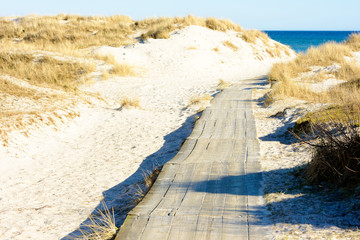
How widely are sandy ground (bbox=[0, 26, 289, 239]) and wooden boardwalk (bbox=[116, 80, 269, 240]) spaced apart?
0.71m

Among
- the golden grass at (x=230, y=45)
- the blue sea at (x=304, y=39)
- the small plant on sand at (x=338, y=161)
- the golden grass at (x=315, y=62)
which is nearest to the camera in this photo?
the small plant on sand at (x=338, y=161)

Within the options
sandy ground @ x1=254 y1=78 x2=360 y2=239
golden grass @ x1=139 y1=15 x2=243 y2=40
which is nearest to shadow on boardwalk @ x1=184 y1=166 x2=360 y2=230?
sandy ground @ x1=254 y1=78 x2=360 y2=239

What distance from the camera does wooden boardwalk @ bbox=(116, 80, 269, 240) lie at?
3.13 m

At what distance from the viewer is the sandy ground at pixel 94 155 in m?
4.56

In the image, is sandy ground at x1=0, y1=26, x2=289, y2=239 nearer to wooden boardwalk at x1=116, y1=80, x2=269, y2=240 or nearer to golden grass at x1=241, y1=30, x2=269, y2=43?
wooden boardwalk at x1=116, y1=80, x2=269, y2=240

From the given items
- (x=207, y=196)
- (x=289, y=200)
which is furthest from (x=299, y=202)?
(x=207, y=196)

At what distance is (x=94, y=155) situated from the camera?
7.07 meters

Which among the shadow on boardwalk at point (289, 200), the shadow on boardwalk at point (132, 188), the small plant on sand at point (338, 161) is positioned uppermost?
the small plant on sand at point (338, 161)

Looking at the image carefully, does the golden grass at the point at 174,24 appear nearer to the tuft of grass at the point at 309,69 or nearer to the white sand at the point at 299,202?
the tuft of grass at the point at 309,69

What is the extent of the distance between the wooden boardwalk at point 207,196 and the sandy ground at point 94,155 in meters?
0.71

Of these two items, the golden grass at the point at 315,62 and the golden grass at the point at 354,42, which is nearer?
the golden grass at the point at 315,62

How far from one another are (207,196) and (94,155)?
3861 mm

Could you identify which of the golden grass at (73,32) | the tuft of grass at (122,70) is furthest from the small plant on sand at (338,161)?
the golden grass at (73,32)

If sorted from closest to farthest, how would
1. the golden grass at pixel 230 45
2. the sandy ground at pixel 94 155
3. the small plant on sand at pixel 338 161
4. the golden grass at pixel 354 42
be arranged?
the small plant on sand at pixel 338 161 < the sandy ground at pixel 94 155 < the golden grass at pixel 354 42 < the golden grass at pixel 230 45
